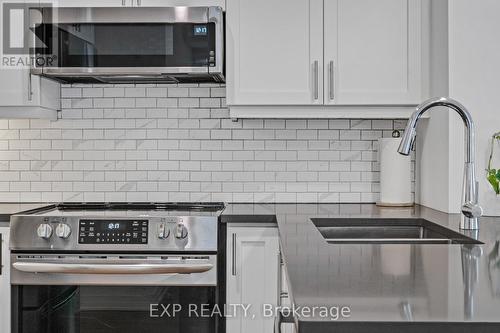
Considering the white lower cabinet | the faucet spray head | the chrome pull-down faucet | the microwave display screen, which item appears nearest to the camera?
the faucet spray head

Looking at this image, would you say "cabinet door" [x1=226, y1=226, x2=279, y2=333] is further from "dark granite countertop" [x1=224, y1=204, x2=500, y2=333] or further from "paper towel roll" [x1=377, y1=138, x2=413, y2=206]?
"paper towel roll" [x1=377, y1=138, x2=413, y2=206]

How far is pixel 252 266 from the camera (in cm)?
245

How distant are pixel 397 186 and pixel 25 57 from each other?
199 cm

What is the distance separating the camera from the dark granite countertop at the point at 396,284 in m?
0.83

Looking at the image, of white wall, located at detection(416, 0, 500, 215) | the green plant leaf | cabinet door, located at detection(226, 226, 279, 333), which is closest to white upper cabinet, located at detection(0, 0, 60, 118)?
cabinet door, located at detection(226, 226, 279, 333)

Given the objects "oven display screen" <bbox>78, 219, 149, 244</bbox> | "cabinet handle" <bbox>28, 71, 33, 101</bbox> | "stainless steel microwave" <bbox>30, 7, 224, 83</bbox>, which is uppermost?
"stainless steel microwave" <bbox>30, 7, 224, 83</bbox>

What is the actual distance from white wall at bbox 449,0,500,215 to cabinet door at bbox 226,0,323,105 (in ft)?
2.02

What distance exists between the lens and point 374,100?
2678mm

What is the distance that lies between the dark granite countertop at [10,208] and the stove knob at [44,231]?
0.59 feet

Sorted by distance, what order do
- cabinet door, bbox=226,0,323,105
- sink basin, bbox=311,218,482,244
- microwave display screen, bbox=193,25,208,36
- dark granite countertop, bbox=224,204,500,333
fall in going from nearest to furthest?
dark granite countertop, bbox=224,204,500,333, sink basin, bbox=311,218,482,244, microwave display screen, bbox=193,25,208,36, cabinet door, bbox=226,0,323,105

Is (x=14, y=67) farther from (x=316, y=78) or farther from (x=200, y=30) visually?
(x=316, y=78)

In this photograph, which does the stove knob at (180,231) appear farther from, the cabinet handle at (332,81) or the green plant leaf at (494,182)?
the green plant leaf at (494,182)

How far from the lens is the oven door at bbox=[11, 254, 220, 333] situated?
7.80ft

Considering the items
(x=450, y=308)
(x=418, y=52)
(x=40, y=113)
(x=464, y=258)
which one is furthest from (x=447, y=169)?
(x=40, y=113)
